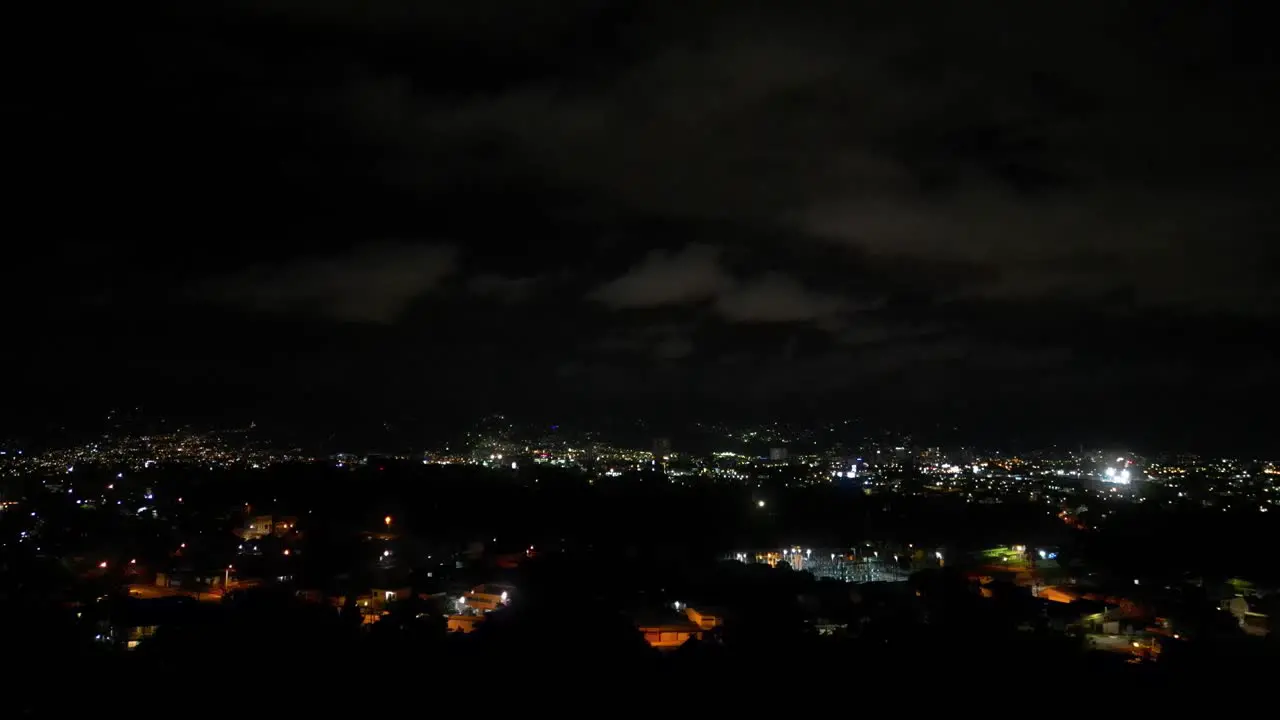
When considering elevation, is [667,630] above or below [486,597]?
below

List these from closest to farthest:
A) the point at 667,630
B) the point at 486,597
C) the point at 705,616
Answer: the point at 667,630 → the point at 705,616 → the point at 486,597

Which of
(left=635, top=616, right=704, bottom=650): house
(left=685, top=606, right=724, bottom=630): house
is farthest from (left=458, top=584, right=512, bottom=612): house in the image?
(left=685, top=606, right=724, bottom=630): house

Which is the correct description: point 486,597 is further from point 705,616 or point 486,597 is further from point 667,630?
point 705,616

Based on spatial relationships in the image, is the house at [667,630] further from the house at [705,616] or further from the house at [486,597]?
the house at [486,597]

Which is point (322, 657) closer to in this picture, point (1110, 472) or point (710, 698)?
point (710, 698)

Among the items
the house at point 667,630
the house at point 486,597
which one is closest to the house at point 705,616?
the house at point 667,630

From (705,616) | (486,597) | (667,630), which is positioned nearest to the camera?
(667,630)

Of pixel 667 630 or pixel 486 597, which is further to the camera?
pixel 486 597

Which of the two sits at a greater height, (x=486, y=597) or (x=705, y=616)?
(x=486, y=597)

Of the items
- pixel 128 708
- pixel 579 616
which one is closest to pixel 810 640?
pixel 579 616

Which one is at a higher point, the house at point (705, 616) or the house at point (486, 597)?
the house at point (486, 597)

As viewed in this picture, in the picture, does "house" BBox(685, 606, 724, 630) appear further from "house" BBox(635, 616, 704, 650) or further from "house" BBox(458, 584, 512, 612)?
"house" BBox(458, 584, 512, 612)

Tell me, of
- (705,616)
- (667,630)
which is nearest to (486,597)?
(667,630)
